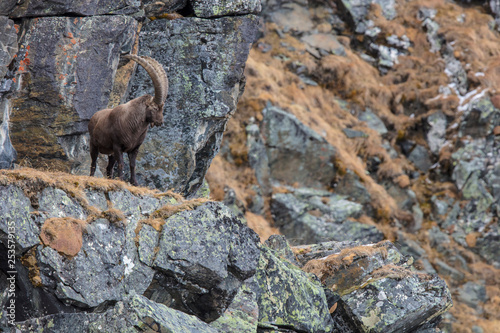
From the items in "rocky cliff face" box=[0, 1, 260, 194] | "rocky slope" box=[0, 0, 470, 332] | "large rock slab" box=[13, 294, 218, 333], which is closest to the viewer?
"large rock slab" box=[13, 294, 218, 333]

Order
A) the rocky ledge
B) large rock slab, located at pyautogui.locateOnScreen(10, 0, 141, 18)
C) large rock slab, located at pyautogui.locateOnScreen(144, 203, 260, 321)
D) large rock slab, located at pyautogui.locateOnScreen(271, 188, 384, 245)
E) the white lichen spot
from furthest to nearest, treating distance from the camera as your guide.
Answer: large rock slab, located at pyautogui.locateOnScreen(271, 188, 384, 245) < large rock slab, located at pyautogui.locateOnScreen(10, 0, 141, 18) < large rock slab, located at pyautogui.locateOnScreen(144, 203, 260, 321) < the white lichen spot < the rocky ledge

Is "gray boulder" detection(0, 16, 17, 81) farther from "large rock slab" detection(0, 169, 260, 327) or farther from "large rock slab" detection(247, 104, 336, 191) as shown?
"large rock slab" detection(247, 104, 336, 191)

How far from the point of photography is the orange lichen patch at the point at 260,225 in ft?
62.6

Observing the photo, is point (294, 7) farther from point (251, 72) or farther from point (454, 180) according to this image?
point (454, 180)

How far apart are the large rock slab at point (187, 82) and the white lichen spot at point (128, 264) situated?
6584 mm

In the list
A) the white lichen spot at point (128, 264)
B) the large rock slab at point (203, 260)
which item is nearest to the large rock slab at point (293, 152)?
the large rock slab at point (203, 260)

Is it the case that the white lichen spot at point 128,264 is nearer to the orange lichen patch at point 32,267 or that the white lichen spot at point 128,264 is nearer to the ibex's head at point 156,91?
the orange lichen patch at point 32,267

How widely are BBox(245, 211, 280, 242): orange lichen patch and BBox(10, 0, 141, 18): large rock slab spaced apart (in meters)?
9.13

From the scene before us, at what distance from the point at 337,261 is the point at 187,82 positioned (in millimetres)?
6454

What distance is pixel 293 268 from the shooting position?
10.9 meters

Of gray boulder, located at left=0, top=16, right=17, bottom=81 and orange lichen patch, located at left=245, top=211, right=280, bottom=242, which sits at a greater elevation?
gray boulder, located at left=0, top=16, right=17, bottom=81

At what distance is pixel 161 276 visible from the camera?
8.06 m

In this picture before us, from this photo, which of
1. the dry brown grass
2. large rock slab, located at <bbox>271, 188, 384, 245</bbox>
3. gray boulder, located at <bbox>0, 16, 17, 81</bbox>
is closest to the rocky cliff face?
gray boulder, located at <bbox>0, 16, 17, 81</bbox>

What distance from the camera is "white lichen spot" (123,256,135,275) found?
7691 millimetres
